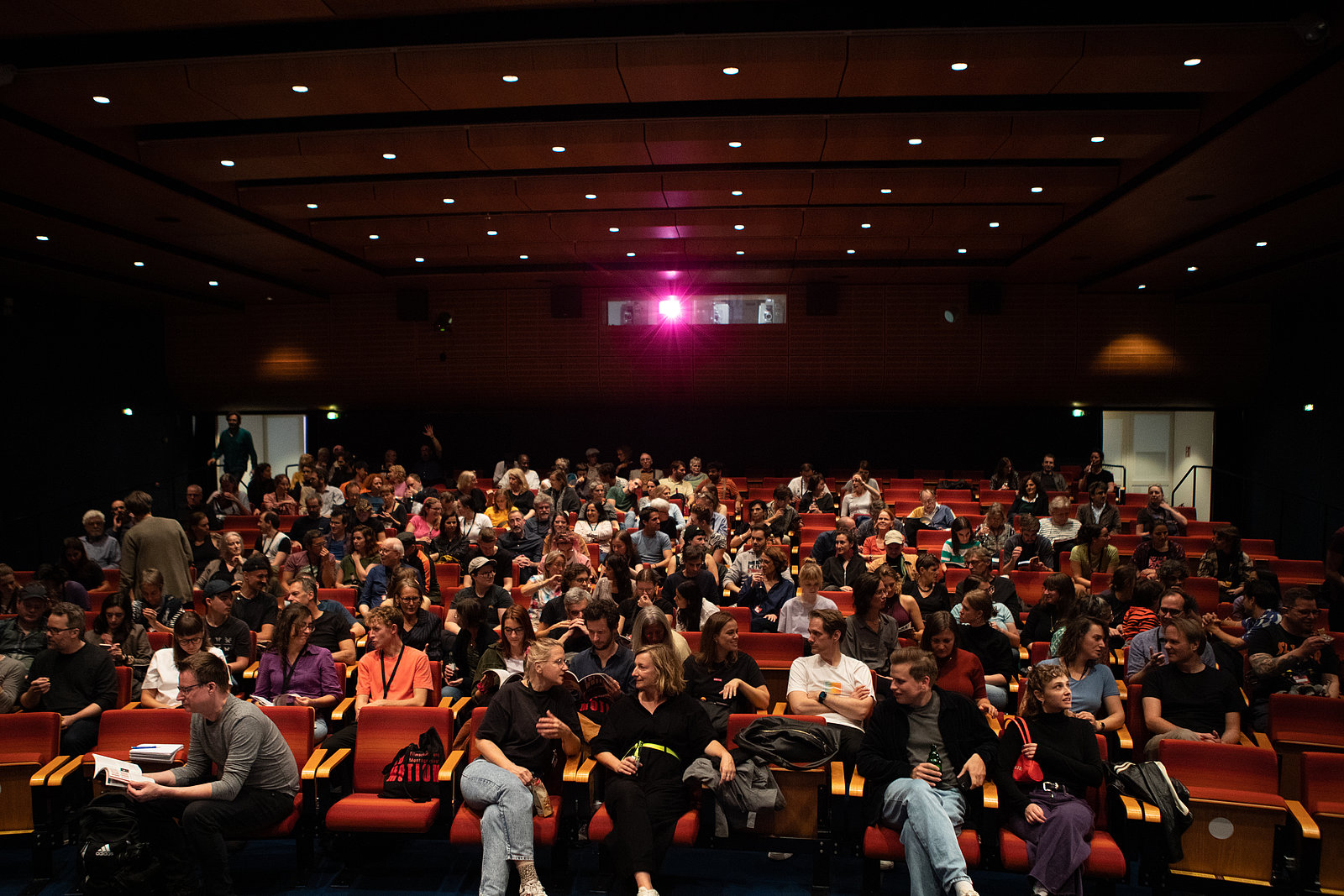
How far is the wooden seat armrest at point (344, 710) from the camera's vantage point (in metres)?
5.20

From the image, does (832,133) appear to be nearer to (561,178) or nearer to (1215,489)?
(561,178)

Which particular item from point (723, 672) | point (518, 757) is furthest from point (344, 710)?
point (723, 672)

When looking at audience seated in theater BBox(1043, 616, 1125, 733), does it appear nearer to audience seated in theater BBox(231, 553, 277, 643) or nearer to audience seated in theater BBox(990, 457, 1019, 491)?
audience seated in theater BBox(231, 553, 277, 643)

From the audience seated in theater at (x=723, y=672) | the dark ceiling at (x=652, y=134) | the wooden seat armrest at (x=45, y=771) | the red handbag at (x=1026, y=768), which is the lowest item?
the wooden seat armrest at (x=45, y=771)

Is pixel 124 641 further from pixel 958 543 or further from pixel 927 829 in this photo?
pixel 958 543

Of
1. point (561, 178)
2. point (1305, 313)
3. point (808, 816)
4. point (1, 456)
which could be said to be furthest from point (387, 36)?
point (1305, 313)

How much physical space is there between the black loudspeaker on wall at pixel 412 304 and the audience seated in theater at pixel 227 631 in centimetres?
1012

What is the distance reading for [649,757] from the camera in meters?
4.40

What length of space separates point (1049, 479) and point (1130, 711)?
7703 mm

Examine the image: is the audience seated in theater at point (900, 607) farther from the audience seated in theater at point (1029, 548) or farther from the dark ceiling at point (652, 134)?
the dark ceiling at point (652, 134)

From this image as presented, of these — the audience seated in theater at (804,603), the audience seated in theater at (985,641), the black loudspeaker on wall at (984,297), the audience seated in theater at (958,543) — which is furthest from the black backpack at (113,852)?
the black loudspeaker on wall at (984,297)

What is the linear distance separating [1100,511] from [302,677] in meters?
8.38

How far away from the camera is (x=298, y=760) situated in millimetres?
4691

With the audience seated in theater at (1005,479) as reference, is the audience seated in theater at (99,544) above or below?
below
